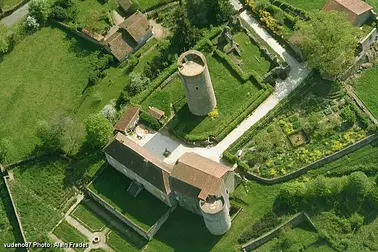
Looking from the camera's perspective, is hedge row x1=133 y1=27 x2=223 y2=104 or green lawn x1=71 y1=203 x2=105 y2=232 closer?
green lawn x1=71 y1=203 x2=105 y2=232

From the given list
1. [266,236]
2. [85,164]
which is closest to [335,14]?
[266,236]

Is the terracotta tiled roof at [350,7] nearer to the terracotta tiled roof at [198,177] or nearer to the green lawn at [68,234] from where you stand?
A: the terracotta tiled roof at [198,177]

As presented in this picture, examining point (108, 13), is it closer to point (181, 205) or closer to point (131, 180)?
point (131, 180)

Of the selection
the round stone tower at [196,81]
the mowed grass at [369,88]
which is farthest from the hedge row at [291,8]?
the round stone tower at [196,81]

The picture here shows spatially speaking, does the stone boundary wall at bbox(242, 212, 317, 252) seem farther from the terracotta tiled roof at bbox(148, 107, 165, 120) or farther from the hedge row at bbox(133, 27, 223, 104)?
the hedge row at bbox(133, 27, 223, 104)

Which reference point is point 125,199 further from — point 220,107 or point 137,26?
point 137,26

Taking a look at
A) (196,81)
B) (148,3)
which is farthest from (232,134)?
(148,3)

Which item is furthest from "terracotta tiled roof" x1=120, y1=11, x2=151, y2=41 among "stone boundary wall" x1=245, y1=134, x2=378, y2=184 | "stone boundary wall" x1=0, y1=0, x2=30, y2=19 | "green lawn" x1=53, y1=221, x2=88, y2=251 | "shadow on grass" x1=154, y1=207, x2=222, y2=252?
"green lawn" x1=53, y1=221, x2=88, y2=251
